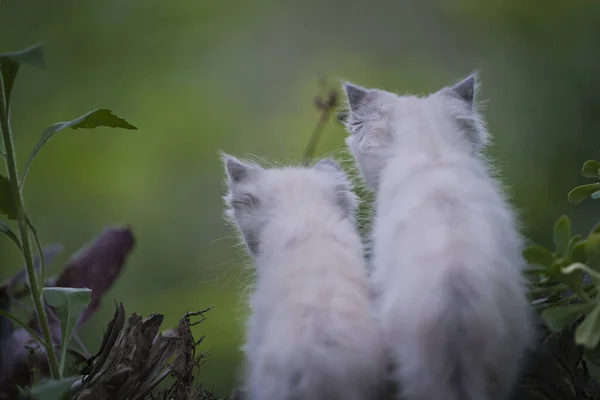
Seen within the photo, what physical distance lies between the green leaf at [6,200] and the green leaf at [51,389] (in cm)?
22

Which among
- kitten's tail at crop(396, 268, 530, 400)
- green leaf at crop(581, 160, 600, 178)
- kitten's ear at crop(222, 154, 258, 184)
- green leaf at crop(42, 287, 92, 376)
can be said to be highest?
green leaf at crop(581, 160, 600, 178)

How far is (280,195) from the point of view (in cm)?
93

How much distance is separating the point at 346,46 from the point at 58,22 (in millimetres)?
766

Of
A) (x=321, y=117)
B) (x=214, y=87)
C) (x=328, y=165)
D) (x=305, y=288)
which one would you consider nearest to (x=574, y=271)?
(x=305, y=288)

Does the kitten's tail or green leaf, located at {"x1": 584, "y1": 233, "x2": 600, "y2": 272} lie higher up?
green leaf, located at {"x1": 584, "y1": 233, "x2": 600, "y2": 272}

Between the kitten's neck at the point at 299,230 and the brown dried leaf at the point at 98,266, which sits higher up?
the kitten's neck at the point at 299,230

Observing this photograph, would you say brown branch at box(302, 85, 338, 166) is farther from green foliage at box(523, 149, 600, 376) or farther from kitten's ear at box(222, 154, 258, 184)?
green foliage at box(523, 149, 600, 376)

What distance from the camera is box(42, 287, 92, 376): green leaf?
0.84 m

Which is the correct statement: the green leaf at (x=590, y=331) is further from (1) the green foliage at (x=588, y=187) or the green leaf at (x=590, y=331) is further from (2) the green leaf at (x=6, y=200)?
(2) the green leaf at (x=6, y=200)

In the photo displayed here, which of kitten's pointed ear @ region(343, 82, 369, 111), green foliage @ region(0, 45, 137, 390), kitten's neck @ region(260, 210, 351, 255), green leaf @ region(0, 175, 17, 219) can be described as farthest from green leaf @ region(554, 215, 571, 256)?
green leaf @ region(0, 175, 17, 219)

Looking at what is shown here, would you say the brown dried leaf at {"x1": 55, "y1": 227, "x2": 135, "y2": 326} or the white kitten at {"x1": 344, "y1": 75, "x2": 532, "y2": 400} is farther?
the brown dried leaf at {"x1": 55, "y1": 227, "x2": 135, "y2": 326}

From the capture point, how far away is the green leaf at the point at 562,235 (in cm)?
74

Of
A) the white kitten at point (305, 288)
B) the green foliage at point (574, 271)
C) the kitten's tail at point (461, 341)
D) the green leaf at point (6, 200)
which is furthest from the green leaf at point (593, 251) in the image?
the green leaf at point (6, 200)

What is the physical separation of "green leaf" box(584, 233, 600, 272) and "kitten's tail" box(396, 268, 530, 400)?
0.45 ft
